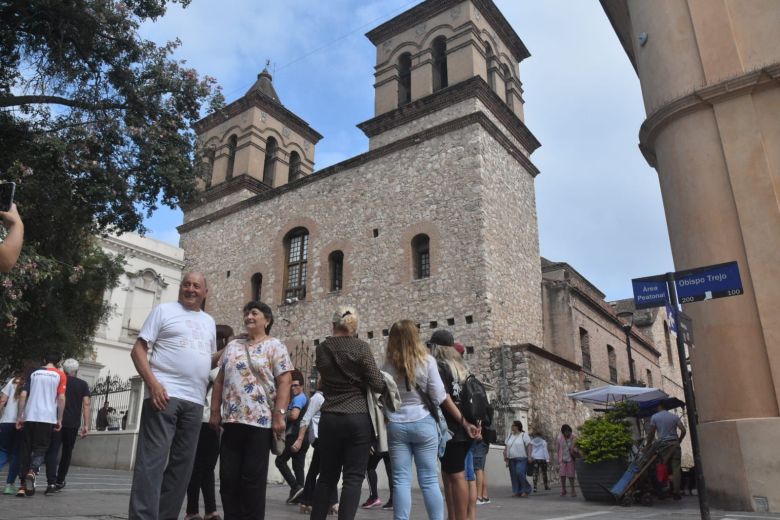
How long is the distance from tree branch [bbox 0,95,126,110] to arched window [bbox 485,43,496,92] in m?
12.4

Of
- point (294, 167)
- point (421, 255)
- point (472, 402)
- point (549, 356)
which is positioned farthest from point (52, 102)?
point (294, 167)

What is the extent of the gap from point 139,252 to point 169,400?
2384 cm

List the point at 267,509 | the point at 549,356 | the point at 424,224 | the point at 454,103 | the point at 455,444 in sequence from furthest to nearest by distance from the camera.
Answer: the point at 454,103 < the point at 424,224 < the point at 549,356 < the point at 267,509 < the point at 455,444

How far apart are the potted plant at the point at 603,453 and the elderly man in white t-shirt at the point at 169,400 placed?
23.1 feet

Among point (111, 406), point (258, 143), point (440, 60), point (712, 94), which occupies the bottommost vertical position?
point (111, 406)

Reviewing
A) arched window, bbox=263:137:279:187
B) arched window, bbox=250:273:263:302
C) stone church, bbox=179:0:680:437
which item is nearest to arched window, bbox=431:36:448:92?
stone church, bbox=179:0:680:437

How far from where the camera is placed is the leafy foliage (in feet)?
29.6

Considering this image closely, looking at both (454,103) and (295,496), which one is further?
(454,103)

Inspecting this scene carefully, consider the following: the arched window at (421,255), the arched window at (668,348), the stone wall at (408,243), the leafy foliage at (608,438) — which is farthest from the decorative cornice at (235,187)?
the arched window at (668,348)

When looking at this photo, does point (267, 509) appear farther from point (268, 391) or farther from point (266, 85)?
point (266, 85)

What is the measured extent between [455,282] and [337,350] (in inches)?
488

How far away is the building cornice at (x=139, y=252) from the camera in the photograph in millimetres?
24480

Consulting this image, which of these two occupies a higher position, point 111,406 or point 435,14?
point 435,14

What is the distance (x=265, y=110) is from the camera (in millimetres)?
25656
